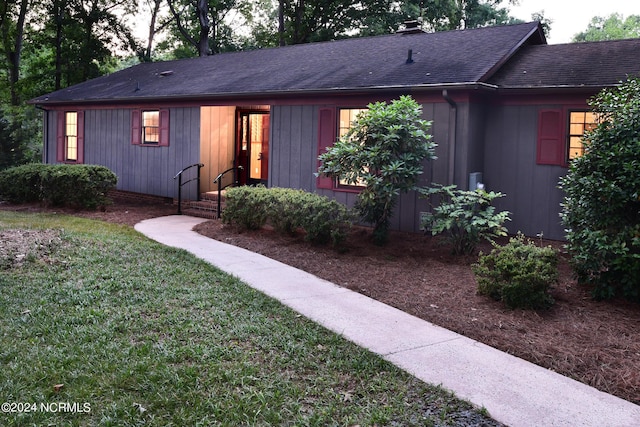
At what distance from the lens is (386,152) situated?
28.2ft

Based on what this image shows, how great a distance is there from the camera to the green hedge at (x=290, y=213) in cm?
874

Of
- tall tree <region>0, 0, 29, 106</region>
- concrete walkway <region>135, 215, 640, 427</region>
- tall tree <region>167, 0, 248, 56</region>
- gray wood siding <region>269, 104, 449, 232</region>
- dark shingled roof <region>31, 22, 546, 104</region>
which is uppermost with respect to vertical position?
tall tree <region>167, 0, 248, 56</region>

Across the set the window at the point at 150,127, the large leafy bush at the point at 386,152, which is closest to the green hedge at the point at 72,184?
the window at the point at 150,127

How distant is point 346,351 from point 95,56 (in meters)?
22.5

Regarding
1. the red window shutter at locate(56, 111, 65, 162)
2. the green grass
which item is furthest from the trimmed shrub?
the green grass

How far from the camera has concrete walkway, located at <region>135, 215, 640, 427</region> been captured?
3.64 metres

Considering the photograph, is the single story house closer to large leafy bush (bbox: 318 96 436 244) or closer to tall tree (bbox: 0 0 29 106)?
large leafy bush (bbox: 318 96 436 244)

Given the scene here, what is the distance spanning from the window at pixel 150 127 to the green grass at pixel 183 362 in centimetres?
878

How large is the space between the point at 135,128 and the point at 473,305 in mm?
11527

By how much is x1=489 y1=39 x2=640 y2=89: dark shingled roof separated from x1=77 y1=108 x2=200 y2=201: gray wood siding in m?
7.17

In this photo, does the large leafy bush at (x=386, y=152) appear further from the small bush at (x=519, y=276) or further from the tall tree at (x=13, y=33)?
the tall tree at (x=13, y=33)

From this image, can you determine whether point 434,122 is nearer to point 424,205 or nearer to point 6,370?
Result: point 424,205

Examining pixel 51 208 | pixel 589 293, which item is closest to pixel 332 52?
pixel 51 208

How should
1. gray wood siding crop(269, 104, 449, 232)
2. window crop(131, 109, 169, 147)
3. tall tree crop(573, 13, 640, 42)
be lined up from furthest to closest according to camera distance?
tall tree crop(573, 13, 640, 42)
window crop(131, 109, 169, 147)
gray wood siding crop(269, 104, 449, 232)
